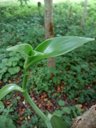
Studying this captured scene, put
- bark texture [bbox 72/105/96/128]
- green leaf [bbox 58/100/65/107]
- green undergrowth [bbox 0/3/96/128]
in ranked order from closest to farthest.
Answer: bark texture [bbox 72/105/96/128]
green undergrowth [bbox 0/3/96/128]
green leaf [bbox 58/100/65/107]

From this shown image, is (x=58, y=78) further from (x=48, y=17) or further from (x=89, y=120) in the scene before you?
(x=89, y=120)

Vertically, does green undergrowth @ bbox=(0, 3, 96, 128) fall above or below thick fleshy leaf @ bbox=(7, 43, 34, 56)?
below

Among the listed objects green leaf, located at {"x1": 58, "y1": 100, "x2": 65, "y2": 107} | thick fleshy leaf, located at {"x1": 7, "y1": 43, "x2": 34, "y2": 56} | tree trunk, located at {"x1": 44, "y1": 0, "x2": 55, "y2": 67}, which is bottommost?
green leaf, located at {"x1": 58, "y1": 100, "x2": 65, "y2": 107}

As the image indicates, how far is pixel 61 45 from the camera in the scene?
1201 millimetres

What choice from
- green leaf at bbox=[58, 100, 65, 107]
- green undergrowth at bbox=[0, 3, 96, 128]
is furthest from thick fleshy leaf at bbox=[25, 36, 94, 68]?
green leaf at bbox=[58, 100, 65, 107]

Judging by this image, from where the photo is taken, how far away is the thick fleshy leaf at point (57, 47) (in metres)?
1.16

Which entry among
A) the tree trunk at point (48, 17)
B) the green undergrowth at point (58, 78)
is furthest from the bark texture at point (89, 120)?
the tree trunk at point (48, 17)

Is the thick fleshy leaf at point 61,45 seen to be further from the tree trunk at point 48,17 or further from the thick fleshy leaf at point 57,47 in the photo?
the tree trunk at point 48,17

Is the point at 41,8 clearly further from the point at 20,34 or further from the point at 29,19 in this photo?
the point at 20,34

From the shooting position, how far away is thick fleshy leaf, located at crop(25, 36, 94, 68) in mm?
1159

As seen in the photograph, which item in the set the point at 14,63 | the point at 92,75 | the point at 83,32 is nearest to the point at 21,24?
the point at 83,32

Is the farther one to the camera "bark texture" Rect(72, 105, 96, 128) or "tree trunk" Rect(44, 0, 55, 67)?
"tree trunk" Rect(44, 0, 55, 67)

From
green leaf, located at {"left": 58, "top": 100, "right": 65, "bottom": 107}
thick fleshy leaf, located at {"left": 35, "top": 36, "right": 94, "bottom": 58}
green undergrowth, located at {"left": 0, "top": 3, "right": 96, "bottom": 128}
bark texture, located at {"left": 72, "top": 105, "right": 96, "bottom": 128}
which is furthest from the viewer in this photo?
green leaf, located at {"left": 58, "top": 100, "right": 65, "bottom": 107}

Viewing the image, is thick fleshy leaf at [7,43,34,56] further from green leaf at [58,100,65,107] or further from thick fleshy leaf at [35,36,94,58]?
green leaf at [58,100,65,107]
